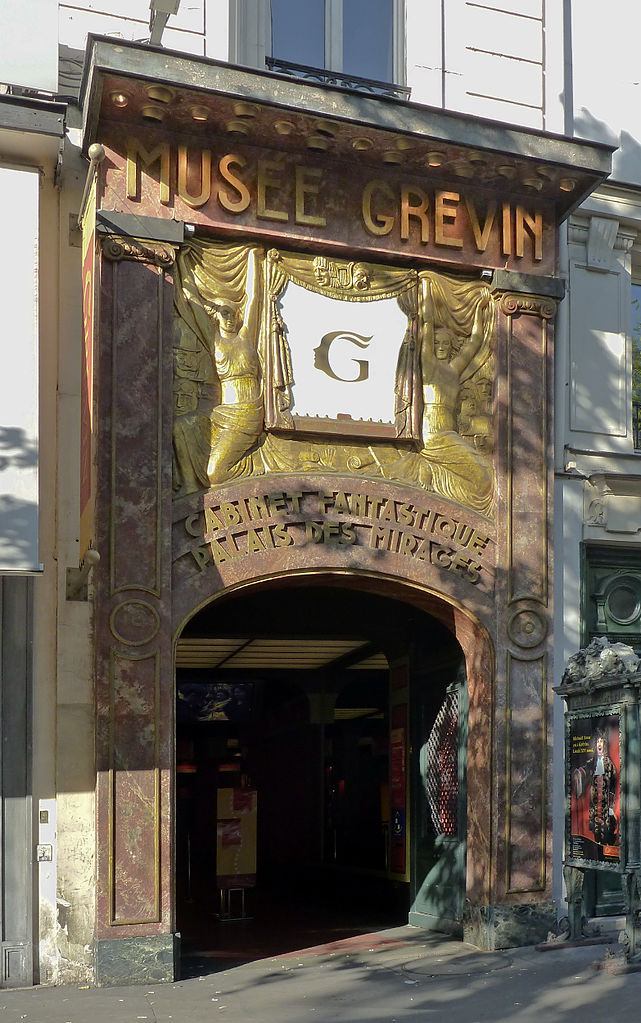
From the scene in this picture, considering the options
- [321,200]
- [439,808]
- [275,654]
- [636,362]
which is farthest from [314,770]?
[321,200]

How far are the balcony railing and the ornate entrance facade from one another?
0.99 m

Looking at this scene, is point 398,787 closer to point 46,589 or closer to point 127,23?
point 46,589

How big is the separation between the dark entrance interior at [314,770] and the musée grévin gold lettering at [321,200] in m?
3.70

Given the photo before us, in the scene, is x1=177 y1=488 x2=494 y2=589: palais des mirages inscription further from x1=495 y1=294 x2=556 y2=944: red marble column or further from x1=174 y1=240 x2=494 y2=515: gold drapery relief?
x1=495 y1=294 x2=556 y2=944: red marble column

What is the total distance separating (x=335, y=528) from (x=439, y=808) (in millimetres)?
3750

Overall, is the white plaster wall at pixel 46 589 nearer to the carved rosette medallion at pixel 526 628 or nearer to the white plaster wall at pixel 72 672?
the white plaster wall at pixel 72 672

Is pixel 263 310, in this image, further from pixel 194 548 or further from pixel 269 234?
pixel 194 548

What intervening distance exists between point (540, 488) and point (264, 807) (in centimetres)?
1095

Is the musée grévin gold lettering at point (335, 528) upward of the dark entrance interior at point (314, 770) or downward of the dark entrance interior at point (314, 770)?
upward

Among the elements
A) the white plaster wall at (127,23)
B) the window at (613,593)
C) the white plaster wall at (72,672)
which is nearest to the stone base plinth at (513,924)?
the window at (613,593)

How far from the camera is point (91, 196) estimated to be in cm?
1085

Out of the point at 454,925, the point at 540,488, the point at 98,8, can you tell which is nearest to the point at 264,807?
the point at 454,925

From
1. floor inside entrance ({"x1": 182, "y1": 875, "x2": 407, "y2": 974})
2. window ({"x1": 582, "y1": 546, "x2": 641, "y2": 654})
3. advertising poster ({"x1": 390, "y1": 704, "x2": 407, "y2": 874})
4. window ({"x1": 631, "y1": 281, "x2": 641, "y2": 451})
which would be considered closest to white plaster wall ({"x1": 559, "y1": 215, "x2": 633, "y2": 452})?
window ({"x1": 631, "y1": 281, "x2": 641, "y2": 451})

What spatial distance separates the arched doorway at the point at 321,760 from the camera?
42.5 feet
